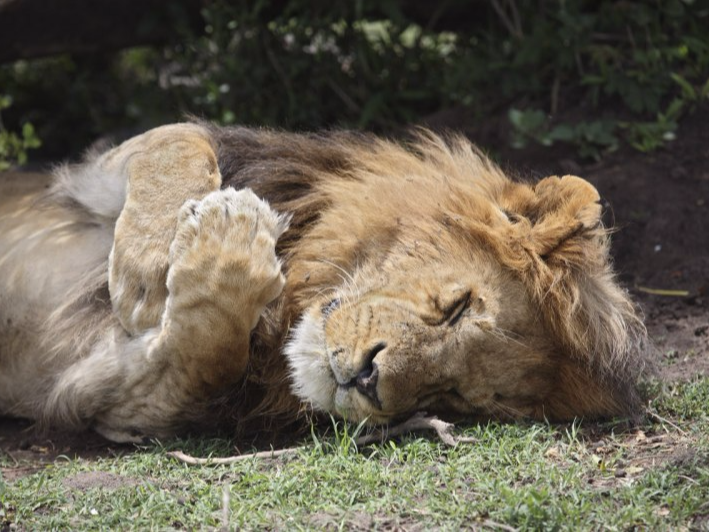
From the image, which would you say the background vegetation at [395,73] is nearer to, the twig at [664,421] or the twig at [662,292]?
the twig at [662,292]

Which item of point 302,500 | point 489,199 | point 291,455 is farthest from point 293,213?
point 302,500

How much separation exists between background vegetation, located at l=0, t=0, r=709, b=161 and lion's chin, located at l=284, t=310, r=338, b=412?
2204mm

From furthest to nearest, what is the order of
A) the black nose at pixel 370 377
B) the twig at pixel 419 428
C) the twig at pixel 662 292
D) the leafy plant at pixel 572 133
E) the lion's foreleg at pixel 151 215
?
the leafy plant at pixel 572 133 < the twig at pixel 662 292 < the lion's foreleg at pixel 151 215 < the twig at pixel 419 428 < the black nose at pixel 370 377

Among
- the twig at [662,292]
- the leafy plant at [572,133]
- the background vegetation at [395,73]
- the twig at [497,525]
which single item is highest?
the background vegetation at [395,73]

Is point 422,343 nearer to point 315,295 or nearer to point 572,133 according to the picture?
point 315,295

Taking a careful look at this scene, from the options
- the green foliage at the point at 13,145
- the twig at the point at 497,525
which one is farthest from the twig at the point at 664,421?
the green foliage at the point at 13,145

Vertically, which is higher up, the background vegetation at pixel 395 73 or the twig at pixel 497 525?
the background vegetation at pixel 395 73

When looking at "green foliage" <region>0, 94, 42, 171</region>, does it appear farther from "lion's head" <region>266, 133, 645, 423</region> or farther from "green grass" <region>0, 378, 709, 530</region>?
"green grass" <region>0, 378, 709, 530</region>

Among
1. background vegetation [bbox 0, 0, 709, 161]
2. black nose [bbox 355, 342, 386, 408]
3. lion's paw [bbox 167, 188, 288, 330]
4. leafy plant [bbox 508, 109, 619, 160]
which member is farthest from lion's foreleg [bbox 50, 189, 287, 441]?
background vegetation [bbox 0, 0, 709, 161]

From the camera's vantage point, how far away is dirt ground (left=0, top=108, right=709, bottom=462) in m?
3.96

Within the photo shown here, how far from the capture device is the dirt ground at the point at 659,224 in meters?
3.96

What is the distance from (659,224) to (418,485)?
93.1 inches

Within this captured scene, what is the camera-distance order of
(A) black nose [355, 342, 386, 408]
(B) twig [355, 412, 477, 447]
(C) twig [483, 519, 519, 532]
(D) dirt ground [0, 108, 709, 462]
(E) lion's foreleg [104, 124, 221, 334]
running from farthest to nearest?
1. (D) dirt ground [0, 108, 709, 462]
2. (E) lion's foreleg [104, 124, 221, 334]
3. (B) twig [355, 412, 477, 447]
4. (A) black nose [355, 342, 386, 408]
5. (C) twig [483, 519, 519, 532]

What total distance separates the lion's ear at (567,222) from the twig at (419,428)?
2.02 feet
